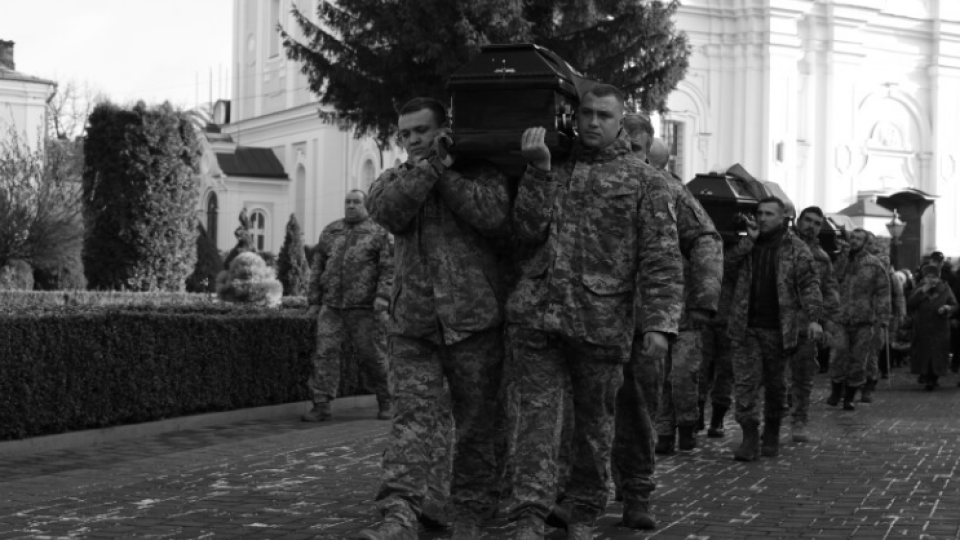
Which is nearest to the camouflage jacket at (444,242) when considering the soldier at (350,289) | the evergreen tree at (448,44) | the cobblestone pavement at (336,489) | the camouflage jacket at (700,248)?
the cobblestone pavement at (336,489)

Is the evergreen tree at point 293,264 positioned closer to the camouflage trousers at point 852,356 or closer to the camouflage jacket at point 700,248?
the camouflage trousers at point 852,356

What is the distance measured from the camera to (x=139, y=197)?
24.8 metres

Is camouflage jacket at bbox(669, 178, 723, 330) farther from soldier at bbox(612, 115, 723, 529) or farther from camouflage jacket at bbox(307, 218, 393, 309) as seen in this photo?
camouflage jacket at bbox(307, 218, 393, 309)

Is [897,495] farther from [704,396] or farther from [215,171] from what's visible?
[215,171]

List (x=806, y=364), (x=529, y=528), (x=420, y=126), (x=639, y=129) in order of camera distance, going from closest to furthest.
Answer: (x=529, y=528) < (x=420, y=126) < (x=639, y=129) < (x=806, y=364)

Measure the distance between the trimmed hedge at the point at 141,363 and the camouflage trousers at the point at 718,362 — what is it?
421 centimetres

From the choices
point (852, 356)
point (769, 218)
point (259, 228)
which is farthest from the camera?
point (259, 228)

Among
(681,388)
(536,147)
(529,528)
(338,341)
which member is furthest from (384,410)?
(536,147)

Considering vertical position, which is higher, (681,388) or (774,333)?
(774,333)

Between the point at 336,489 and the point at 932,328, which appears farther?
the point at 932,328

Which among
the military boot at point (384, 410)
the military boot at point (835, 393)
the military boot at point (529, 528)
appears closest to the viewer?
the military boot at point (529, 528)

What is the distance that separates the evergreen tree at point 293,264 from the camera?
3872cm

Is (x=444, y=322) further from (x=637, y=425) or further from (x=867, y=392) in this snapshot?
(x=867, y=392)

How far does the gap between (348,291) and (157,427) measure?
83.6 inches
